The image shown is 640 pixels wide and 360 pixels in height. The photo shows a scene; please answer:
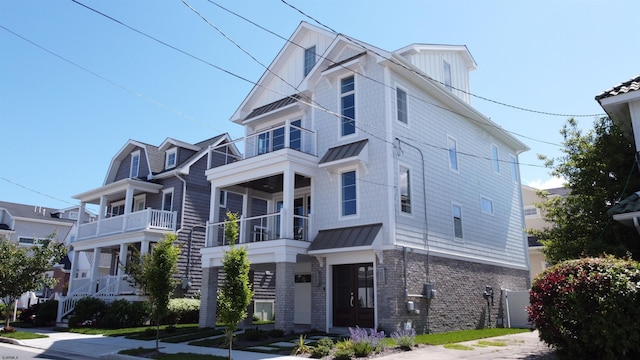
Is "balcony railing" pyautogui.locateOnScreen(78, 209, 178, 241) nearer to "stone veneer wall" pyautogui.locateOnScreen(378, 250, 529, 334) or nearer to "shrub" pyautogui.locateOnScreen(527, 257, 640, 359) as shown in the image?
"stone veneer wall" pyautogui.locateOnScreen(378, 250, 529, 334)

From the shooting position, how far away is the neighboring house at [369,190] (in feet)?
56.1

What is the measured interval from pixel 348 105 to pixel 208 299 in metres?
9.57

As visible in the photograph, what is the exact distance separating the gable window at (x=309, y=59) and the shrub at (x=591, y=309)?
14051 mm

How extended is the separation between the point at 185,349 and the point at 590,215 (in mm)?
12620

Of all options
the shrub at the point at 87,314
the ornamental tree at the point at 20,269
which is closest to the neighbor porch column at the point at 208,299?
the shrub at the point at 87,314

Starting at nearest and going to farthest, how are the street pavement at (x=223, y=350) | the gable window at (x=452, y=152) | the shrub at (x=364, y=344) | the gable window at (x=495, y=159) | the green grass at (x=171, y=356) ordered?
the street pavement at (x=223, y=350)
the shrub at (x=364, y=344)
the green grass at (x=171, y=356)
the gable window at (x=452, y=152)
the gable window at (x=495, y=159)

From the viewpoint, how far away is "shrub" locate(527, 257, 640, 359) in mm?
8984

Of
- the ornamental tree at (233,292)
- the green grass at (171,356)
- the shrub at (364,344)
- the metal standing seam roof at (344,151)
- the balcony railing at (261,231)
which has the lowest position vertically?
the green grass at (171,356)

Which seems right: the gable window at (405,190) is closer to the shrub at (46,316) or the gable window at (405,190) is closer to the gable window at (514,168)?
the gable window at (514,168)

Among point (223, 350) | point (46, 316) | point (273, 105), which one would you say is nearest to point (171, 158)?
point (273, 105)

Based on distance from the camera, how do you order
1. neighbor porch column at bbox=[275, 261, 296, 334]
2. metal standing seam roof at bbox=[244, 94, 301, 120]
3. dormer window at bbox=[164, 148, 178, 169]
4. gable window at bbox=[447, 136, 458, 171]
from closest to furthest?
neighbor porch column at bbox=[275, 261, 296, 334], metal standing seam roof at bbox=[244, 94, 301, 120], gable window at bbox=[447, 136, 458, 171], dormer window at bbox=[164, 148, 178, 169]

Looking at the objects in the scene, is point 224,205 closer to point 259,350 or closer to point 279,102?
point 279,102

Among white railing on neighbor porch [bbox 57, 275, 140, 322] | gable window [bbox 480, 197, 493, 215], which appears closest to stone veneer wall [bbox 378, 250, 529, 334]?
gable window [bbox 480, 197, 493, 215]

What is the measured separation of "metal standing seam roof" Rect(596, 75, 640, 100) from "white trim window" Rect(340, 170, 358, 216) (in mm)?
8439
